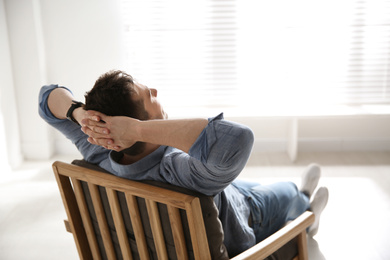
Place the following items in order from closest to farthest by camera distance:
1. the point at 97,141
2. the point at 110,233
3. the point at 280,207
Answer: the point at 97,141 < the point at 110,233 < the point at 280,207

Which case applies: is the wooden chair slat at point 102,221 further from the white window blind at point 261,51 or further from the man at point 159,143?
the white window blind at point 261,51

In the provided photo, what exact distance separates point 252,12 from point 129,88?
2.76m

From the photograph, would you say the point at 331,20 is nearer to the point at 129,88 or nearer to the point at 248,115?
the point at 248,115

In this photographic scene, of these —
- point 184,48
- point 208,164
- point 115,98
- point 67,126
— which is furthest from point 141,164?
point 184,48

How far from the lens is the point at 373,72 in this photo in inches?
157

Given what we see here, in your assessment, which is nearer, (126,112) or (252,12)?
(126,112)

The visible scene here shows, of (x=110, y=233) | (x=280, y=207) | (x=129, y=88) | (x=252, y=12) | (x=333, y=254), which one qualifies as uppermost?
(x=252, y=12)

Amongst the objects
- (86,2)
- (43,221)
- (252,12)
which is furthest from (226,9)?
(43,221)

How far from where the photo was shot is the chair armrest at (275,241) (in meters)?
1.42

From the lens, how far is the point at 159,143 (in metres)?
1.22

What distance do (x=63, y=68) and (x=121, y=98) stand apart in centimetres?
281

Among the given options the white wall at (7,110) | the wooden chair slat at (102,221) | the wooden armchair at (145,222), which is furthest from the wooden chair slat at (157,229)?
the white wall at (7,110)

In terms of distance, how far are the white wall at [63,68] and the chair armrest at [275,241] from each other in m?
2.28

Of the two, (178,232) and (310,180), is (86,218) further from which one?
(310,180)
